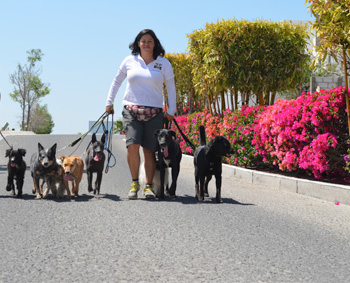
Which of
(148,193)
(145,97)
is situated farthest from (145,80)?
(148,193)

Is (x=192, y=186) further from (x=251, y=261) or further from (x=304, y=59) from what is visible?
(x=304, y=59)

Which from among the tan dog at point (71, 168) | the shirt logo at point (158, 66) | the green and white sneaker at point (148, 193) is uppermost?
the shirt logo at point (158, 66)

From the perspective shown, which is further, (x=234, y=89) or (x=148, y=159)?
(x=234, y=89)

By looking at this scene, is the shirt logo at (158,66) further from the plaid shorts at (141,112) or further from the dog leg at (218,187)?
the dog leg at (218,187)

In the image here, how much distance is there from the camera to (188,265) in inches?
167

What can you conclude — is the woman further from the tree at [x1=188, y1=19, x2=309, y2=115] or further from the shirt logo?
the tree at [x1=188, y1=19, x2=309, y2=115]

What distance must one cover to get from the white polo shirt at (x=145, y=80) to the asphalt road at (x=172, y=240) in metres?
1.51

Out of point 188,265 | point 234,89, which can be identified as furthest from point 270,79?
point 188,265

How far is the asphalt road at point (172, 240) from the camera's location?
4.05 meters

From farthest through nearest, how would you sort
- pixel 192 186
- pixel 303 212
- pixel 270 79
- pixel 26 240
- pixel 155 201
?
pixel 270 79 < pixel 192 186 < pixel 155 201 < pixel 303 212 < pixel 26 240

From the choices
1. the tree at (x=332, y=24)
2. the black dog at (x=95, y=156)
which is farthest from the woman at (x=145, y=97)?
the tree at (x=332, y=24)

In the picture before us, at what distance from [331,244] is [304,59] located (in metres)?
13.5

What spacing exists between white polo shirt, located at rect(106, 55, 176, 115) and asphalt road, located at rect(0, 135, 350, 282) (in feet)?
4.96

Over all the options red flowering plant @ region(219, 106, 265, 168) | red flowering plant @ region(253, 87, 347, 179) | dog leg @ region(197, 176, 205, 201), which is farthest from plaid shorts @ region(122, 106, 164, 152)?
red flowering plant @ region(219, 106, 265, 168)
